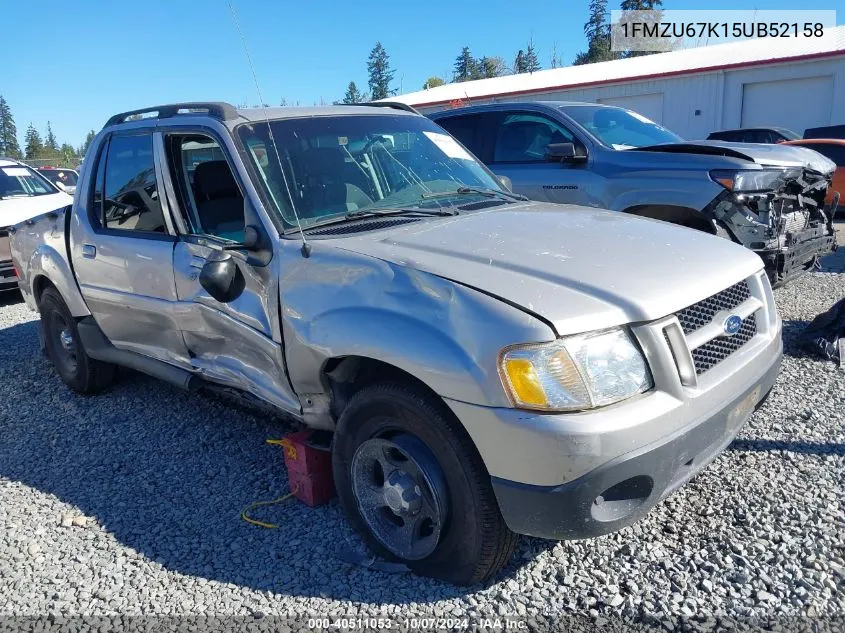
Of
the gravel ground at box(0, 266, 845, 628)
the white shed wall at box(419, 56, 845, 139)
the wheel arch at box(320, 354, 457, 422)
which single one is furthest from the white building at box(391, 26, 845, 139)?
the wheel arch at box(320, 354, 457, 422)

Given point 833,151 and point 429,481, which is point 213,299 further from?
point 833,151

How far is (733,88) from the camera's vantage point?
22.4 meters

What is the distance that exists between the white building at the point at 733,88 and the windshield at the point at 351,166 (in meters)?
16.2

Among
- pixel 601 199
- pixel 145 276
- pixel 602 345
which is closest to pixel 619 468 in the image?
pixel 602 345

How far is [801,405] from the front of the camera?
14.1ft

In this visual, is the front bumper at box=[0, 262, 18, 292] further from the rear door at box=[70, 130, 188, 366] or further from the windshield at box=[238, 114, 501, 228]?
the windshield at box=[238, 114, 501, 228]

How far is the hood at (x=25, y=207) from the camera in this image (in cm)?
912

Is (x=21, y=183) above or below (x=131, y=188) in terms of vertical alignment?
below

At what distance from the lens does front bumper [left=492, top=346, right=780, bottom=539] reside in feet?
7.57

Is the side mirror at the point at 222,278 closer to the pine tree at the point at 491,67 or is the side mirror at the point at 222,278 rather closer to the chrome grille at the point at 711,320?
the chrome grille at the point at 711,320

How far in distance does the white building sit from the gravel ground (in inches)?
663

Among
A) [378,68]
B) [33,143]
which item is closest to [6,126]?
[33,143]

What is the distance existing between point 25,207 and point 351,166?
25.3ft

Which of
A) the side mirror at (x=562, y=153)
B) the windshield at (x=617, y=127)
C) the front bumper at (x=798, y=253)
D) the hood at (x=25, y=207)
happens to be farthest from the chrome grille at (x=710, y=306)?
the hood at (x=25, y=207)
